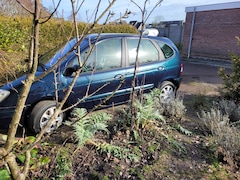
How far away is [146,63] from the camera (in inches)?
184

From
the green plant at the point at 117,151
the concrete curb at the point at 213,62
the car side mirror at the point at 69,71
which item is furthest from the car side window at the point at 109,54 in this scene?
the concrete curb at the point at 213,62

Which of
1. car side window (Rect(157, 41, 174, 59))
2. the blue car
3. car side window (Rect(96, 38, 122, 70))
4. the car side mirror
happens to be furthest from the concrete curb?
the car side mirror

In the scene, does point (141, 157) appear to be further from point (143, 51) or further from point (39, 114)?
point (143, 51)

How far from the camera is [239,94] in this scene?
5.09m

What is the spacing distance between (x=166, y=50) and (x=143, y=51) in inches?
28.2

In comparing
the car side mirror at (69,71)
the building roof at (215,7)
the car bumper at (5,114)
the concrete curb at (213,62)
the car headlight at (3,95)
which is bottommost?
the concrete curb at (213,62)

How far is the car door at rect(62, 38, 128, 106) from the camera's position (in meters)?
3.90

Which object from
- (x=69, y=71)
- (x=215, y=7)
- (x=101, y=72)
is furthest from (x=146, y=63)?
→ (x=215, y=7)

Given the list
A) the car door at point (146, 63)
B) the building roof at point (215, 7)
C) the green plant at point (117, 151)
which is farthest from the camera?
the building roof at point (215, 7)

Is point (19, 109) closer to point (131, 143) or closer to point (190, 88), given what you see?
point (131, 143)

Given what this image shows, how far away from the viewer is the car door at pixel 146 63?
4.44 metres

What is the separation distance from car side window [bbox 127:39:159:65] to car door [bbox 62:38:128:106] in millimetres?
227

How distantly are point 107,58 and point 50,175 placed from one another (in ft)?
7.93

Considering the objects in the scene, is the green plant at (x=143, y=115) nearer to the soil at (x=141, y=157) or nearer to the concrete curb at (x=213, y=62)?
the soil at (x=141, y=157)
